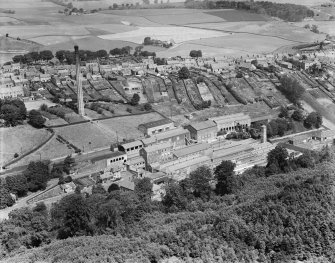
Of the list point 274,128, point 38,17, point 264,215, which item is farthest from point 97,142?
point 38,17

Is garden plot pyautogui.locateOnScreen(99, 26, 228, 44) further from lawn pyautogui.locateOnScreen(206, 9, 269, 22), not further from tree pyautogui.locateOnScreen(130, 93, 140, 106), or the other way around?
tree pyautogui.locateOnScreen(130, 93, 140, 106)

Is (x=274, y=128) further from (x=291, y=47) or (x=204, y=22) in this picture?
(x=204, y=22)

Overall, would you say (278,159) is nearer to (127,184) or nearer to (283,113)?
(127,184)

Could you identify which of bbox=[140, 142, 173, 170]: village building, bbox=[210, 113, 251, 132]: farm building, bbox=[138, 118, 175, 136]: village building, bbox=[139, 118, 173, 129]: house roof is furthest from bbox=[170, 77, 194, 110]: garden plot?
bbox=[140, 142, 173, 170]: village building

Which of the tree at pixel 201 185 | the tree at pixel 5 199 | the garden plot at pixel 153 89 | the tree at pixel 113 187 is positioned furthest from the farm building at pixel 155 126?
the tree at pixel 5 199

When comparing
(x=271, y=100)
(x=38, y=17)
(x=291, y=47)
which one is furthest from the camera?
(x=38, y=17)

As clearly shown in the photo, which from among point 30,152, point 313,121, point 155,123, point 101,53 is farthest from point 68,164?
point 101,53
